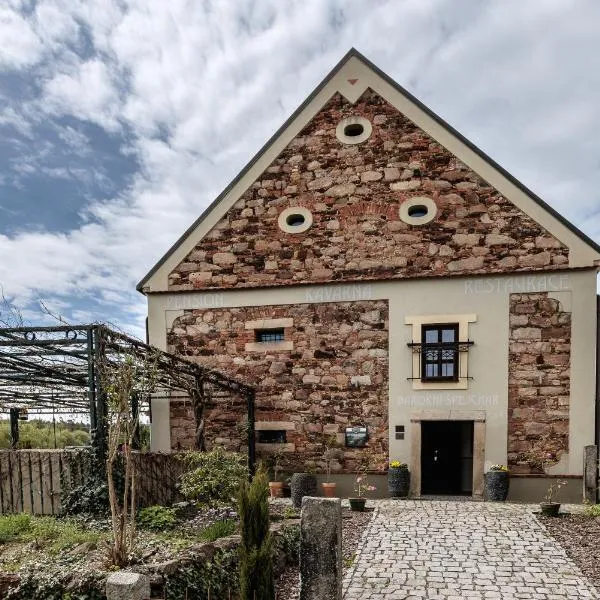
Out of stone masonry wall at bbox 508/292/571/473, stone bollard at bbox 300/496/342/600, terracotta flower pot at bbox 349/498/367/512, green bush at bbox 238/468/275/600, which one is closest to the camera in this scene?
green bush at bbox 238/468/275/600

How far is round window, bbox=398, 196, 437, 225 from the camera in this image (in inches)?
389

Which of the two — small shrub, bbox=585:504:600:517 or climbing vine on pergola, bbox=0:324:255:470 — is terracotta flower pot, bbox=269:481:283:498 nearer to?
climbing vine on pergola, bbox=0:324:255:470

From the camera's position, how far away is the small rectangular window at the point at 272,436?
1039 cm

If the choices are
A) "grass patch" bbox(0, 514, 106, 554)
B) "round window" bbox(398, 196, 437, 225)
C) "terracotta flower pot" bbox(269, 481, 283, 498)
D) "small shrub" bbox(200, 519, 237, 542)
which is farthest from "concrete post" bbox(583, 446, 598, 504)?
"grass patch" bbox(0, 514, 106, 554)

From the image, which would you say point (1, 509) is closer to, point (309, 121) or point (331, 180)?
point (331, 180)

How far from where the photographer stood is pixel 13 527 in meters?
5.89

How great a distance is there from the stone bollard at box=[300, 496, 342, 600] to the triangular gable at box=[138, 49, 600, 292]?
7.22 m

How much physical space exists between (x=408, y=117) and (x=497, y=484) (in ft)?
24.3

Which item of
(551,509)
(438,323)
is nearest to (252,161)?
(438,323)

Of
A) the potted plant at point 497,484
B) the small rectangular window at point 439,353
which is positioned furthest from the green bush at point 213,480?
the potted plant at point 497,484

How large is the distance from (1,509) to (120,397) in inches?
154

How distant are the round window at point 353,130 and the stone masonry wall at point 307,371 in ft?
11.4

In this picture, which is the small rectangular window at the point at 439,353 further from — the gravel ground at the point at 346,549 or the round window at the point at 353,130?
the round window at the point at 353,130

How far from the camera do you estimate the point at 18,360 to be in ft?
25.3
